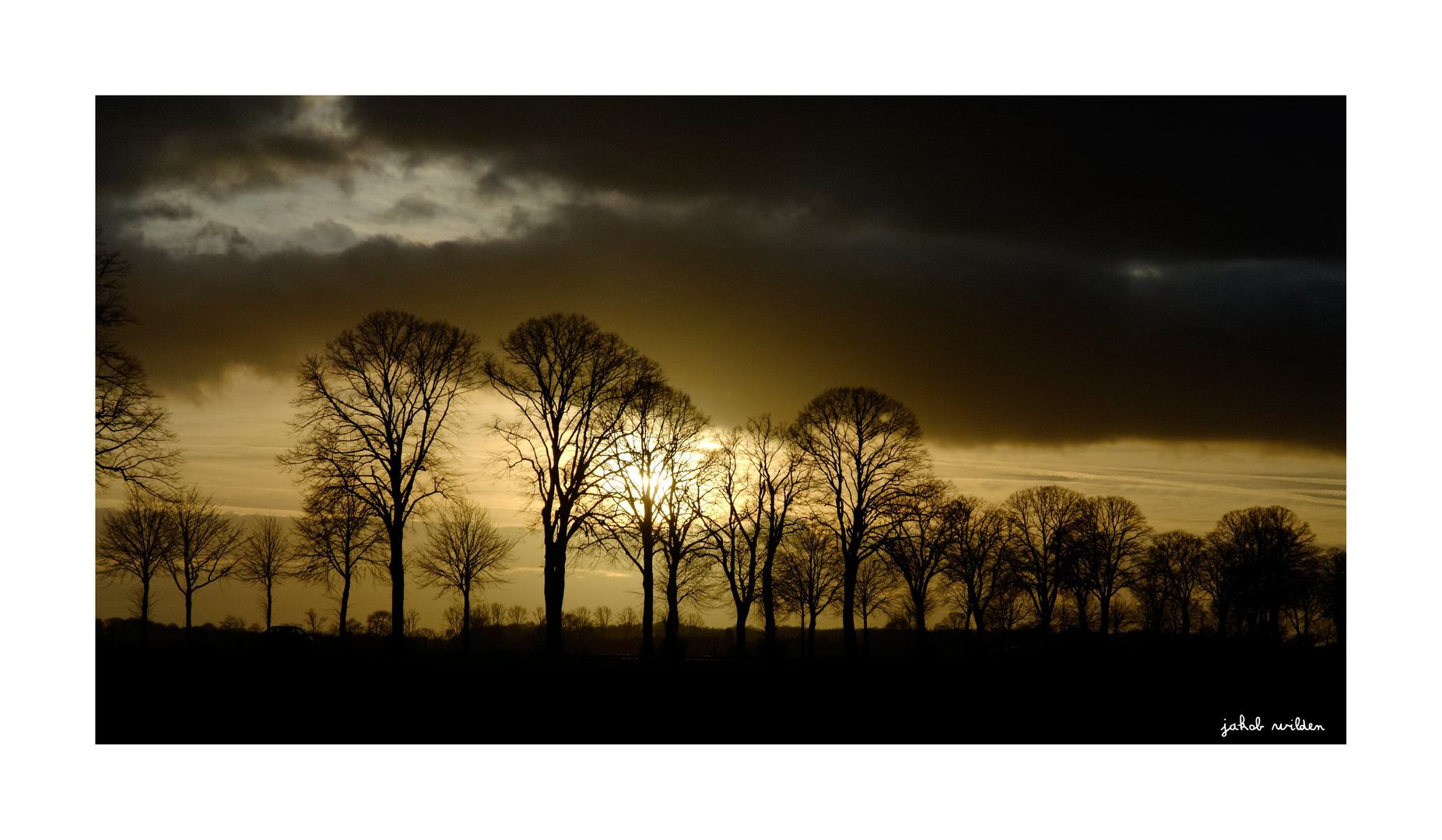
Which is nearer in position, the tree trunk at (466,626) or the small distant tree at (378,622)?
the tree trunk at (466,626)

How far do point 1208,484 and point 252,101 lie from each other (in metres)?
25.9

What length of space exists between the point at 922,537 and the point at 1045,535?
22639 mm

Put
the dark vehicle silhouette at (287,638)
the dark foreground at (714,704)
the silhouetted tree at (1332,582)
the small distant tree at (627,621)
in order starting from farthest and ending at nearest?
the small distant tree at (627,621), the silhouetted tree at (1332,582), the dark vehicle silhouette at (287,638), the dark foreground at (714,704)

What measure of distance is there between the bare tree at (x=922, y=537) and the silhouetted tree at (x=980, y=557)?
4.08ft

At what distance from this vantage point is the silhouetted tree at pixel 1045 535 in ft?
211

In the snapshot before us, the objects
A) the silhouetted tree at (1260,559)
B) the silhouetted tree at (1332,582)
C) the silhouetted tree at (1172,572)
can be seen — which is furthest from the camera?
Result: the silhouetted tree at (1172,572)

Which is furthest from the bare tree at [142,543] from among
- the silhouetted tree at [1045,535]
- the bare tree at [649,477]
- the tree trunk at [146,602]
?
the silhouetted tree at [1045,535]

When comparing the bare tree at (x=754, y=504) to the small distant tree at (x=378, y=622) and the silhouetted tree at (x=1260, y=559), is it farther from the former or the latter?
the small distant tree at (x=378, y=622)

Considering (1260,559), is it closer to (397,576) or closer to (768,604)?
(768,604)

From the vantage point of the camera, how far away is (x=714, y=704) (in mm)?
22391

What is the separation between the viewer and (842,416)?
41.8 metres

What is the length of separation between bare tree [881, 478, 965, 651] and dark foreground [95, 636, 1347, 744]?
16123 millimetres

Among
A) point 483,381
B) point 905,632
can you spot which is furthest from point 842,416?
point 905,632

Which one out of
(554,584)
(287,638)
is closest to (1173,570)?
(554,584)
